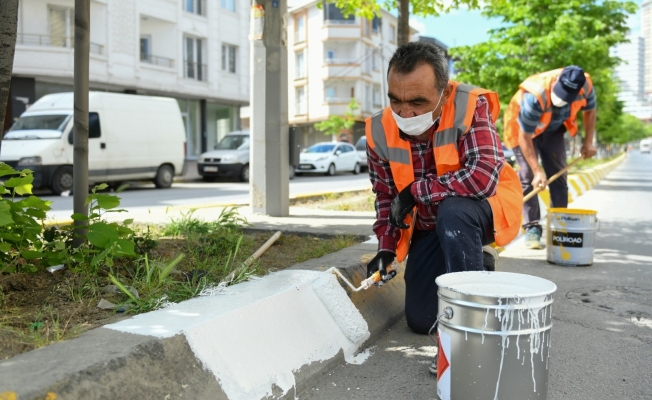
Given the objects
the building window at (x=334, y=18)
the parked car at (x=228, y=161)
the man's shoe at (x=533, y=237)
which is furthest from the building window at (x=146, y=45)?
the man's shoe at (x=533, y=237)

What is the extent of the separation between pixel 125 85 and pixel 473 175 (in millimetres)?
23876

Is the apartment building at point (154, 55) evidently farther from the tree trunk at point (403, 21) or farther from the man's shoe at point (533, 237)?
the man's shoe at point (533, 237)

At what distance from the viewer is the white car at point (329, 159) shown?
80.1ft

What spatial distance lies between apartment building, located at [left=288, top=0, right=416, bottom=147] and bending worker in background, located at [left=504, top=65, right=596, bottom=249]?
1602 inches

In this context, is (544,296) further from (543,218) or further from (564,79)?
(543,218)

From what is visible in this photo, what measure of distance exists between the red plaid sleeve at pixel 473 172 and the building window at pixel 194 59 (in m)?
26.6

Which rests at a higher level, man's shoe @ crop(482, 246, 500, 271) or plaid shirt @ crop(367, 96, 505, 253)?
plaid shirt @ crop(367, 96, 505, 253)

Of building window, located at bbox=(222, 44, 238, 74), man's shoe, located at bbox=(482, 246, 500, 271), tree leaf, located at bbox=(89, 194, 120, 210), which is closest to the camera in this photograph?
tree leaf, located at bbox=(89, 194, 120, 210)

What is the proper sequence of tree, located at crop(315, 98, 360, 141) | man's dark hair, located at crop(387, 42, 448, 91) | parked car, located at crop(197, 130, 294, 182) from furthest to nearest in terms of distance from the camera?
tree, located at crop(315, 98, 360, 141), parked car, located at crop(197, 130, 294, 182), man's dark hair, located at crop(387, 42, 448, 91)

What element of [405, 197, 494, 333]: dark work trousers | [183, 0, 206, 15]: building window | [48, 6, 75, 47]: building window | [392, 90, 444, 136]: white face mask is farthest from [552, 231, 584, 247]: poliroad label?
[183, 0, 206, 15]: building window

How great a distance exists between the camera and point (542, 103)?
235 inches

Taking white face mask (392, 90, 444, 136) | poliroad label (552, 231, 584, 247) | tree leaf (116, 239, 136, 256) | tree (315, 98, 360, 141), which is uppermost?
tree (315, 98, 360, 141)

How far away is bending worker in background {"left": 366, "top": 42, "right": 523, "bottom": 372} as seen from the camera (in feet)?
9.62

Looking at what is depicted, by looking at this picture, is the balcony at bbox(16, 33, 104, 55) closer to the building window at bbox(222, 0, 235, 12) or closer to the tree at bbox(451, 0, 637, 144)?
the building window at bbox(222, 0, 235, 12)
